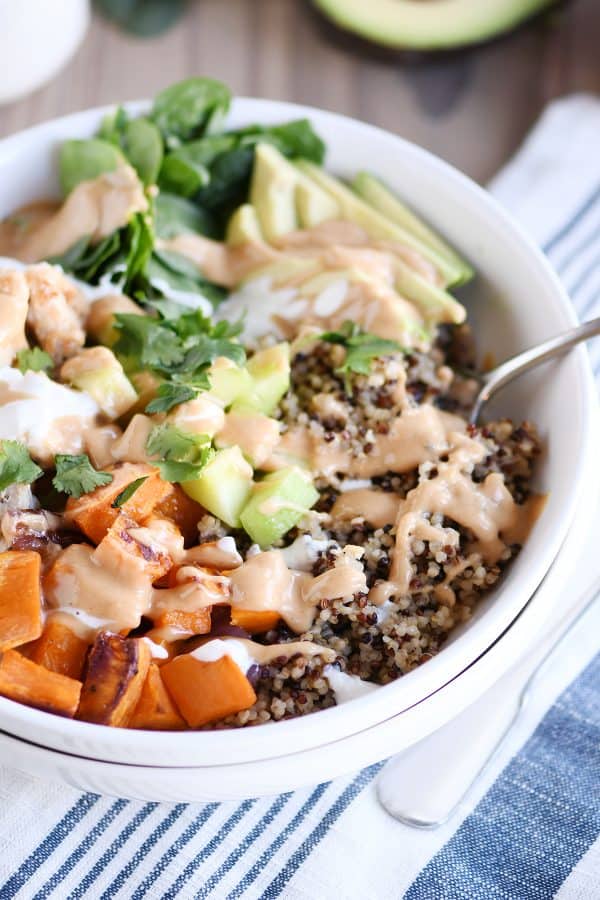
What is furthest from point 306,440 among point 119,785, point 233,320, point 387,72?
point 387,72

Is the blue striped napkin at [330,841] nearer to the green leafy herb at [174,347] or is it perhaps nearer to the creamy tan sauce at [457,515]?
the creamy tan sauce at [457,515]

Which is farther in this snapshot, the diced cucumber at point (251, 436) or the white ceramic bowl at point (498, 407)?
the diced cucumber at point (251, 436)

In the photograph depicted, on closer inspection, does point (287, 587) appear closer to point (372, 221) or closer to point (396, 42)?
point (372, 221)

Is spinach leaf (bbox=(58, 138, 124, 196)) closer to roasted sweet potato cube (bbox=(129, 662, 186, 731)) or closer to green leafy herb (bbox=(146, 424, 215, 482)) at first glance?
green leafy herb (bbox=(146, 424, 215, 482))

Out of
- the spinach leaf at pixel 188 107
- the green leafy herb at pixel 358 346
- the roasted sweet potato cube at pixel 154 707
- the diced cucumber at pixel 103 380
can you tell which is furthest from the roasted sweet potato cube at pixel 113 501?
the spinach leaf at pixel 188 107

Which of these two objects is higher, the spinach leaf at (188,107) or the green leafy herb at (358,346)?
the spinach leaf at (188,107)

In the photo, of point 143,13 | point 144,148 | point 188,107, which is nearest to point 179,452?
point 144,148
